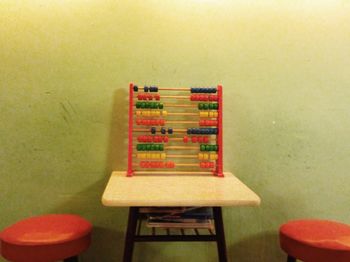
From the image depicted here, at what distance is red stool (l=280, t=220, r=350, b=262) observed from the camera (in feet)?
4.14

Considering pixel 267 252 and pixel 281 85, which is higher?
pixel 281 85

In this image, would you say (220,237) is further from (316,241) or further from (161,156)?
(161,156)

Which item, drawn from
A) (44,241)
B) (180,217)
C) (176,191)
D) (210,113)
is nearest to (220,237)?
(180,217)

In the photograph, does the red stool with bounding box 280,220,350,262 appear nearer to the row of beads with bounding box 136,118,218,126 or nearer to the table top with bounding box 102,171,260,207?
the table top with bounding box 102,171,260,207

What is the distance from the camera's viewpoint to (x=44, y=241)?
4.13 feet

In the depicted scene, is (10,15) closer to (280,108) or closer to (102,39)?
(102,39)

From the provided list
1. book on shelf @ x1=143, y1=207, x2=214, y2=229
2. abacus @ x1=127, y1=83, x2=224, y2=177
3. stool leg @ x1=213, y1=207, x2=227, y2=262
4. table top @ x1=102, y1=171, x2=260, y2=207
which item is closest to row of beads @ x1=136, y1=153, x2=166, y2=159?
abacus @ x1=127, y1=83, x2=224, y2=177

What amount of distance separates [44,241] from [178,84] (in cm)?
102

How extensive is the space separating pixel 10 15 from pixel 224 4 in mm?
1166

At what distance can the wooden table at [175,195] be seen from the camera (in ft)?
3.84

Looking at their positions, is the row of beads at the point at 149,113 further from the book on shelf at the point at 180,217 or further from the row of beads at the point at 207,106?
the book on shelf at the point at 180,217

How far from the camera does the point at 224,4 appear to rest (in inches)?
68.7

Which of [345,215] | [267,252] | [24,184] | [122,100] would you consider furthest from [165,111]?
[345,215]

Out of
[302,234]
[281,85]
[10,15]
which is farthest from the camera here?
[281,85]
